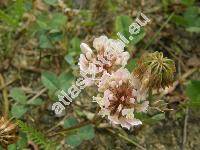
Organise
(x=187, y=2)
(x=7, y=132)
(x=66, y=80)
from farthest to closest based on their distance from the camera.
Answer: (x=187, y=2)
(x=66, y=80)
(x=7, y=132)

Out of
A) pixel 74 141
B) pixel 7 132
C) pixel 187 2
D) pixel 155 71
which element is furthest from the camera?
pixel 187 2

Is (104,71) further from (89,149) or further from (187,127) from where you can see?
(187,127)

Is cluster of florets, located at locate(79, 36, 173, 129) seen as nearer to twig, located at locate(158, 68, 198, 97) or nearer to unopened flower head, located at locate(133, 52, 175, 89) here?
unopened flower head, located at locate(133, 52, 175, 89)

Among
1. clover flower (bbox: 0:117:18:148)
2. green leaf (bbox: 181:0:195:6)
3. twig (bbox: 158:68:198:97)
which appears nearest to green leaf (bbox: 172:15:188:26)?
green leaf (bbox: 181:0:195:6)

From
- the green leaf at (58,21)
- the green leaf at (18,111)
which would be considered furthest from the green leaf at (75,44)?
the green leaf at (18,111)

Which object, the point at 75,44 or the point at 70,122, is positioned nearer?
the point at 70,122

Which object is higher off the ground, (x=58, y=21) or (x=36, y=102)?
(x=58, y=21)

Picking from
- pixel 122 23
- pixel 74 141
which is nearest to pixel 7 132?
pixel 74 141

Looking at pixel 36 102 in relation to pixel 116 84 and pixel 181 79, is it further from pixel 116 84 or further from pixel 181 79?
pixel 181 79
